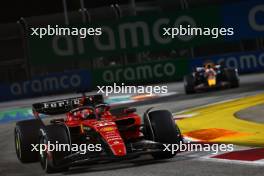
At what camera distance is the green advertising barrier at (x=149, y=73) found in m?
33.4

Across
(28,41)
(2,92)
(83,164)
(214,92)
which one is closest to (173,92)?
(214,92)

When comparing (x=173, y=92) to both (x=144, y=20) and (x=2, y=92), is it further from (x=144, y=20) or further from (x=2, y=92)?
(x=2, y=92)

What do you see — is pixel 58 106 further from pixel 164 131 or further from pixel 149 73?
pixel 149 73

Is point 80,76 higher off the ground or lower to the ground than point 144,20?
lower

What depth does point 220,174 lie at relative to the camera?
8.27 metres

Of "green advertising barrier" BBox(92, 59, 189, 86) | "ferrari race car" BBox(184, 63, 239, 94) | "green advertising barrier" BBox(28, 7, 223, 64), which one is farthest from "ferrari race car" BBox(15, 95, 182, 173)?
"green advertising barrier" BBox(92, 59, 189, 86)

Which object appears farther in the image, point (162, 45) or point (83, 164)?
point (162, 45)

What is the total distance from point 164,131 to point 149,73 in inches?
912

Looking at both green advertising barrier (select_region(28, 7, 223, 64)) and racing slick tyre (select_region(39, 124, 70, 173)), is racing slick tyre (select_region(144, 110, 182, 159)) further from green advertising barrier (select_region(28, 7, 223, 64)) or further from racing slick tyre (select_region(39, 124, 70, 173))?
green advertising barrier (select_region(28, 7, 223, 64))

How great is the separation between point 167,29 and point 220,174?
81.7 ft

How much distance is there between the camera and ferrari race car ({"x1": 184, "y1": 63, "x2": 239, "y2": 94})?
79.6 feet

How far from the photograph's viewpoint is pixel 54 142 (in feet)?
33.0

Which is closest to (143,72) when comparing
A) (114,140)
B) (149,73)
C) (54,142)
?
(149,73)

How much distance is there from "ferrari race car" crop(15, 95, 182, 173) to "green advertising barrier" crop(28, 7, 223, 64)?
70.0 feet
